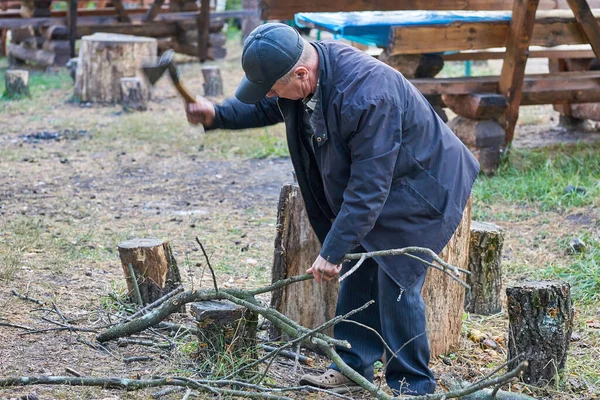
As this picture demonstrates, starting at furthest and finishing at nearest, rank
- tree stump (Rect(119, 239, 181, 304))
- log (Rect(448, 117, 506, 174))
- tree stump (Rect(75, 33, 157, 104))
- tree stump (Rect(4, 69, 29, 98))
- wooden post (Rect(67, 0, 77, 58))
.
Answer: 1. wooden post (Rect(67, 0, 77, 58))
2. tree stump (Rect(4, 69, 29, 98))
3. tree stump (Rect(75, 33, 157, 104))
4. log (Rect(448, 117, 506, 174))
5. tree stump (Rect(119, 239, 181, 304))

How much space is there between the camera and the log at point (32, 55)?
1538 cm

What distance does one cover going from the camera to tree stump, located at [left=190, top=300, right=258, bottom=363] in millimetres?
3740

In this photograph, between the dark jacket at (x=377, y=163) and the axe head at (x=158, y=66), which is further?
the axe head at (x=158, y=66)

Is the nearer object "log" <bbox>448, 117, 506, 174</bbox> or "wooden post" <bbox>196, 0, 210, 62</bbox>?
"log" <bbox>448, 117, 506, 174</bbox>

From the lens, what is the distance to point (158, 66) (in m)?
4.22

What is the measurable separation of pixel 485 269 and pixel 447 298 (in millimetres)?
704

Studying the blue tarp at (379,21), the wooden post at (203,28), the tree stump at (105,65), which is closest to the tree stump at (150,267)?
the blue tarp at (379,21)

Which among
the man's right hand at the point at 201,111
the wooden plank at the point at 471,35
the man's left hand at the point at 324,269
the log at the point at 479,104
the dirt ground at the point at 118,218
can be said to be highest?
the wooden plank at the point at 471,35

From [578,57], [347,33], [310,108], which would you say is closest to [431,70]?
[347,33]

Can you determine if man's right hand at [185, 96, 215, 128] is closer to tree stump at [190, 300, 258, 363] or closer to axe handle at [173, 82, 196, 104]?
axe handle at [173, 82, 196, 104]

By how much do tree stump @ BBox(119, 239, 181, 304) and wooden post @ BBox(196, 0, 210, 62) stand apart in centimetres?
1260

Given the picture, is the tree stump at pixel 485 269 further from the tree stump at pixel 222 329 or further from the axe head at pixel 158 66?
the axe head at pixel 158 66

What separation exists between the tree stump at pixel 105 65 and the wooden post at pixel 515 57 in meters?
5.83

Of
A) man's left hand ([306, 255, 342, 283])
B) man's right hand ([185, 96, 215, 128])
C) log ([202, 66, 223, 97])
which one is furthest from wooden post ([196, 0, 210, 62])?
man's left hand ([306, 255, 342, 283])
